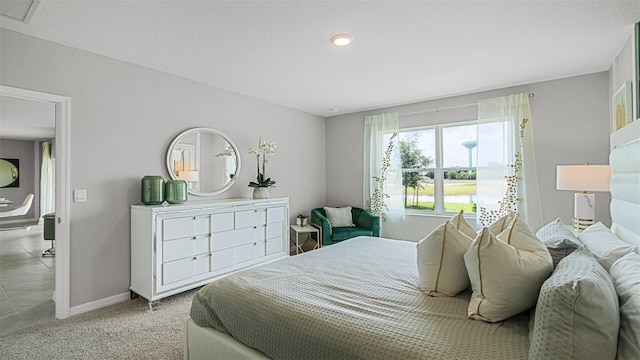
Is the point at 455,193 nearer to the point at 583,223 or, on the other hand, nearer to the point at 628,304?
the point at 583,223

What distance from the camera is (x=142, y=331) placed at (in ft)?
7.96

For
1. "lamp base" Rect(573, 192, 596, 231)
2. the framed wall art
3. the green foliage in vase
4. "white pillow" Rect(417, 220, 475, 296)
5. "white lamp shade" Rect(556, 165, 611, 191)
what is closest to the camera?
"white pillow" Rect(417, 220, 475, 296)

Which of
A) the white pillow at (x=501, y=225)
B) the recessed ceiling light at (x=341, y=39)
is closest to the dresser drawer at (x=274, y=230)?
the recessed ceiling light at (x=341, y=39)

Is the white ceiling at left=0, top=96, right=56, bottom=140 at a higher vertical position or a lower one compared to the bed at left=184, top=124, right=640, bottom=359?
higher

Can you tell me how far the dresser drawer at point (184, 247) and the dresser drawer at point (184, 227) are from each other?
0.16 feet

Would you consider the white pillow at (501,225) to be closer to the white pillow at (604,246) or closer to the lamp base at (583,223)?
the white pillow at (604,246)

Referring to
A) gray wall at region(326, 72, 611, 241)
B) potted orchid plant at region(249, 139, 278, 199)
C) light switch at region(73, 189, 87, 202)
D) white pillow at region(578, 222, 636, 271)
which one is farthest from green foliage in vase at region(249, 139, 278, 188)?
white pillow at region(578, 222, 636, 271)

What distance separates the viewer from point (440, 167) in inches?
181

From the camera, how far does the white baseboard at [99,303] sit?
108 inches

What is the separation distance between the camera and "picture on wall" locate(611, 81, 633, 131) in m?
2.46

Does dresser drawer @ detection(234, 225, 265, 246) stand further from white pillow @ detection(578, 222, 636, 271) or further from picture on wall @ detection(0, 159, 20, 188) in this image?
picture on wall @ detection(0, 159, 20, 188)

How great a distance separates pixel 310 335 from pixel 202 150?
2964 millimetres

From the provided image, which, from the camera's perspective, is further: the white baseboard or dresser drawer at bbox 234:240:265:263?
dresser drawer at bbox 234:240:265:263

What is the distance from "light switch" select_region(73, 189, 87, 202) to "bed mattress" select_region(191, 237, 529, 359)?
1.77 m
